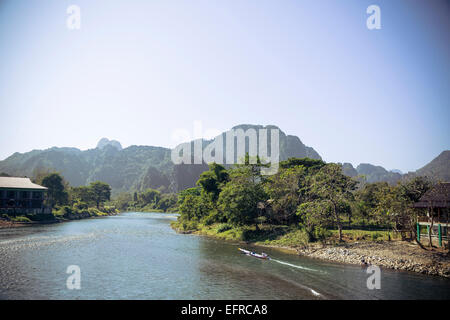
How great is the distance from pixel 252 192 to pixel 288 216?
8.14 meters

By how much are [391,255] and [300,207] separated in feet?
45.4

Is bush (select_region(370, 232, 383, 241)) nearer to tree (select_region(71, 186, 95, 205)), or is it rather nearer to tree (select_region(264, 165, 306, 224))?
tree (select_region(264, 165, 306, 224))

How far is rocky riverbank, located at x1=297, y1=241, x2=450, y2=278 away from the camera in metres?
26.2

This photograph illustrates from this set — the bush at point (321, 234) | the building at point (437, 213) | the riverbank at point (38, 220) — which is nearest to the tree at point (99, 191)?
the riverbank at point (38, 220)

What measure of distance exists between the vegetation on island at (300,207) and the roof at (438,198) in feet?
5.09

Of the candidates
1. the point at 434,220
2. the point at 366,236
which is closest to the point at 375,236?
the point at 366,236

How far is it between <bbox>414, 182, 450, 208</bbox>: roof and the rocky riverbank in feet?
15.3

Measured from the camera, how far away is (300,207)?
135 feet

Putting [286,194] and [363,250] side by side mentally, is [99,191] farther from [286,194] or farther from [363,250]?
[363,250]

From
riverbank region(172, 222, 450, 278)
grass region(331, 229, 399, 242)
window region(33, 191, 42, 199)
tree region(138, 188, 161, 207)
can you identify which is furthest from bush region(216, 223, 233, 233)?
tree region(138, 188, 161, 207)

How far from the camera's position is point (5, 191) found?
64.8 m

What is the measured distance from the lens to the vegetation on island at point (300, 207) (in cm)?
3638

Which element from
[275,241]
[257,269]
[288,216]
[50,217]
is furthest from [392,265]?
[50,217]
